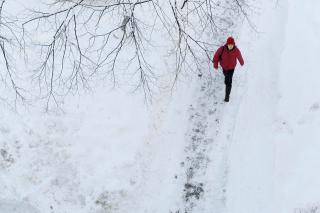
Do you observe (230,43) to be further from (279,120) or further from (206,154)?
(206,154)

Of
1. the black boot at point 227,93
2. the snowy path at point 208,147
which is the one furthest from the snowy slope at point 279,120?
the black boot at point 227,93

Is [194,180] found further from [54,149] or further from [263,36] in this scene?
[263,36]

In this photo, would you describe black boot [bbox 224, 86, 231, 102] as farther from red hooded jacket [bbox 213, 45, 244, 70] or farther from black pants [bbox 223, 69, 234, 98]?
red hooded jacket [bbox 213, 45, 244, 70]

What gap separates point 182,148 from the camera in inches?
384

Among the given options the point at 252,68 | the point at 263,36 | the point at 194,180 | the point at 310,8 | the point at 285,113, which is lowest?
the point at 194,180

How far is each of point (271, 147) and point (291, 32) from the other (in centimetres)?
347

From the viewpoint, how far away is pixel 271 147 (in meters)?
9.38

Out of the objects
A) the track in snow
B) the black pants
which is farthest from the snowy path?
the black pants

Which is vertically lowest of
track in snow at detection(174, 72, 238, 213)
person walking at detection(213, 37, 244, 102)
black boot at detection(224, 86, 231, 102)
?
track in snow at detection(174, 72, 238, 213)

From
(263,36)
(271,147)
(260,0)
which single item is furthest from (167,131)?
(260,0)

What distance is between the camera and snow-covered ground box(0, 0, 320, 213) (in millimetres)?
8938

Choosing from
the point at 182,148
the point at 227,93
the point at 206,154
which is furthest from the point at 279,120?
the point at 182,148

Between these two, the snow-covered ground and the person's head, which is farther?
the person's head

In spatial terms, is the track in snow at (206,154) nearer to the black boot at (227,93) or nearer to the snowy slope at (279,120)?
the black boot at (227,93)
